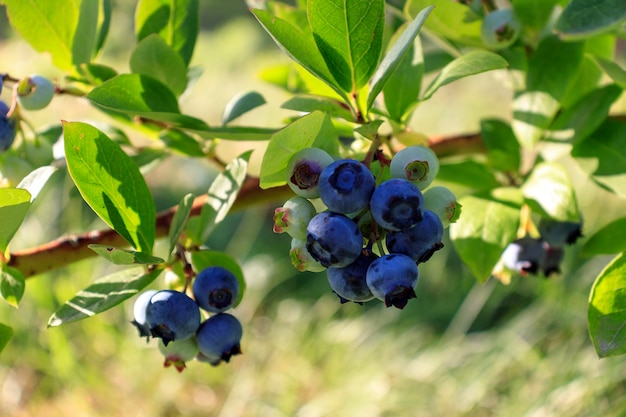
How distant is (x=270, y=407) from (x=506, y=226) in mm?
2052

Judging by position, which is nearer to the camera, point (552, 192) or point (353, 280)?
point (353, 280)

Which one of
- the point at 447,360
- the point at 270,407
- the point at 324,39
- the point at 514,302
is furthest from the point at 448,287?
the point at 324,39

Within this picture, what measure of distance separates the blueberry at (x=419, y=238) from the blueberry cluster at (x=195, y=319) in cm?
19

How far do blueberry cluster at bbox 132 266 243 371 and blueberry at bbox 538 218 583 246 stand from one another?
1.26 ft

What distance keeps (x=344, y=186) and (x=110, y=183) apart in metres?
0.24

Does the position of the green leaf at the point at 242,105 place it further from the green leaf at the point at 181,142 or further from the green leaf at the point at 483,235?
the green leaf at the point at 483,235

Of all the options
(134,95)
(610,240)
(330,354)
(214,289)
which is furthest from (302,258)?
(330,354)

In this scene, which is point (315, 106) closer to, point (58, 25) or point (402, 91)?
point (402, 91)

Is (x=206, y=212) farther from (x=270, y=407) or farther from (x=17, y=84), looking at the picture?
(x=270, y=407)

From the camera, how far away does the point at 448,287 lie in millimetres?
3516

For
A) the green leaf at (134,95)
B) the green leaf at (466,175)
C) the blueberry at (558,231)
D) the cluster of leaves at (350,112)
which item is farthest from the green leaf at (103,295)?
the blueberry at (558,231)

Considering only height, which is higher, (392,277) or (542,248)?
(392,277)

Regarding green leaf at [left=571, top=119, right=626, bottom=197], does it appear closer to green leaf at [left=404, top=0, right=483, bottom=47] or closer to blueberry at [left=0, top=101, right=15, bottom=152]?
green leaf at [left=404, top=0, right=483, bottom=47]

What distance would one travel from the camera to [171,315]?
1.97ft
